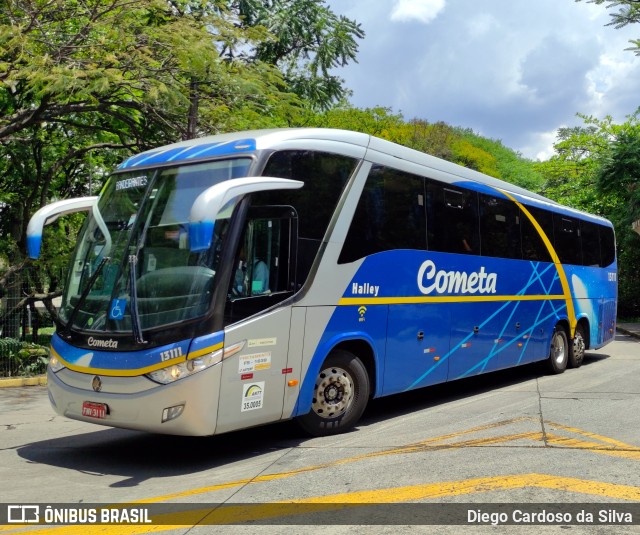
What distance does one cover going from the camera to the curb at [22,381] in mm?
13820

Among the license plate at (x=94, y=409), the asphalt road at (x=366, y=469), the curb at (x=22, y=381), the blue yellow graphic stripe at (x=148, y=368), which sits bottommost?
the curb at (x=22, y=381)

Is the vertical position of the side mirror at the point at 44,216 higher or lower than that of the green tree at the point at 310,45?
lower

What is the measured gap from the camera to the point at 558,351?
1434cm

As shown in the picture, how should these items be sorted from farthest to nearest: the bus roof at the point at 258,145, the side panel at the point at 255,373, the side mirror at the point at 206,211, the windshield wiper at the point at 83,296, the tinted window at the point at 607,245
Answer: the tinted window at the point at 607,245, the bus roof at the point at 258,145, the windshield wiper at the point at 83,296, the side panel at the point at 255,373, the side mirror at the point at 206,211

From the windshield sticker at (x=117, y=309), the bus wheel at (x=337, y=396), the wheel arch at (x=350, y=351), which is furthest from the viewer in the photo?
the bus wheel at (x=337, y=396)

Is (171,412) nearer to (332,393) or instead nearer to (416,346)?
(332,393)

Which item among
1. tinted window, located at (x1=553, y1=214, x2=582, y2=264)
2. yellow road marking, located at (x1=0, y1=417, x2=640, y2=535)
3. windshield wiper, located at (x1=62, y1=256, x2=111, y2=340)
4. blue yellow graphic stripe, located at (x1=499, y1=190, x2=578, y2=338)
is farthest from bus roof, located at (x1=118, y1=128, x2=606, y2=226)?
tinted window, located at (x1=553, y1=214, x2=582, y2=264)

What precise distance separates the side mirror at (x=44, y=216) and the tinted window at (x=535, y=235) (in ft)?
24.9

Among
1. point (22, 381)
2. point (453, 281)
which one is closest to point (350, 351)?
point (453, 281)

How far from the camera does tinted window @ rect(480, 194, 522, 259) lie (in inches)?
444

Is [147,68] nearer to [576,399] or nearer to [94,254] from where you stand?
[94,254]

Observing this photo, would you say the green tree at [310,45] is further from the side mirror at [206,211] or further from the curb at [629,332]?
the side mirror at [206,211]

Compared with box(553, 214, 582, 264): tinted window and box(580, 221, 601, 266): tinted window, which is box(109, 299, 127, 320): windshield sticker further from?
box(580, 221, 601, 266): tinted window

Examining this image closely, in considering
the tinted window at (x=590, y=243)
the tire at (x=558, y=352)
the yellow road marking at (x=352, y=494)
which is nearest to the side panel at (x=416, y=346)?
the yellow road marking at (x=352, y=494)
